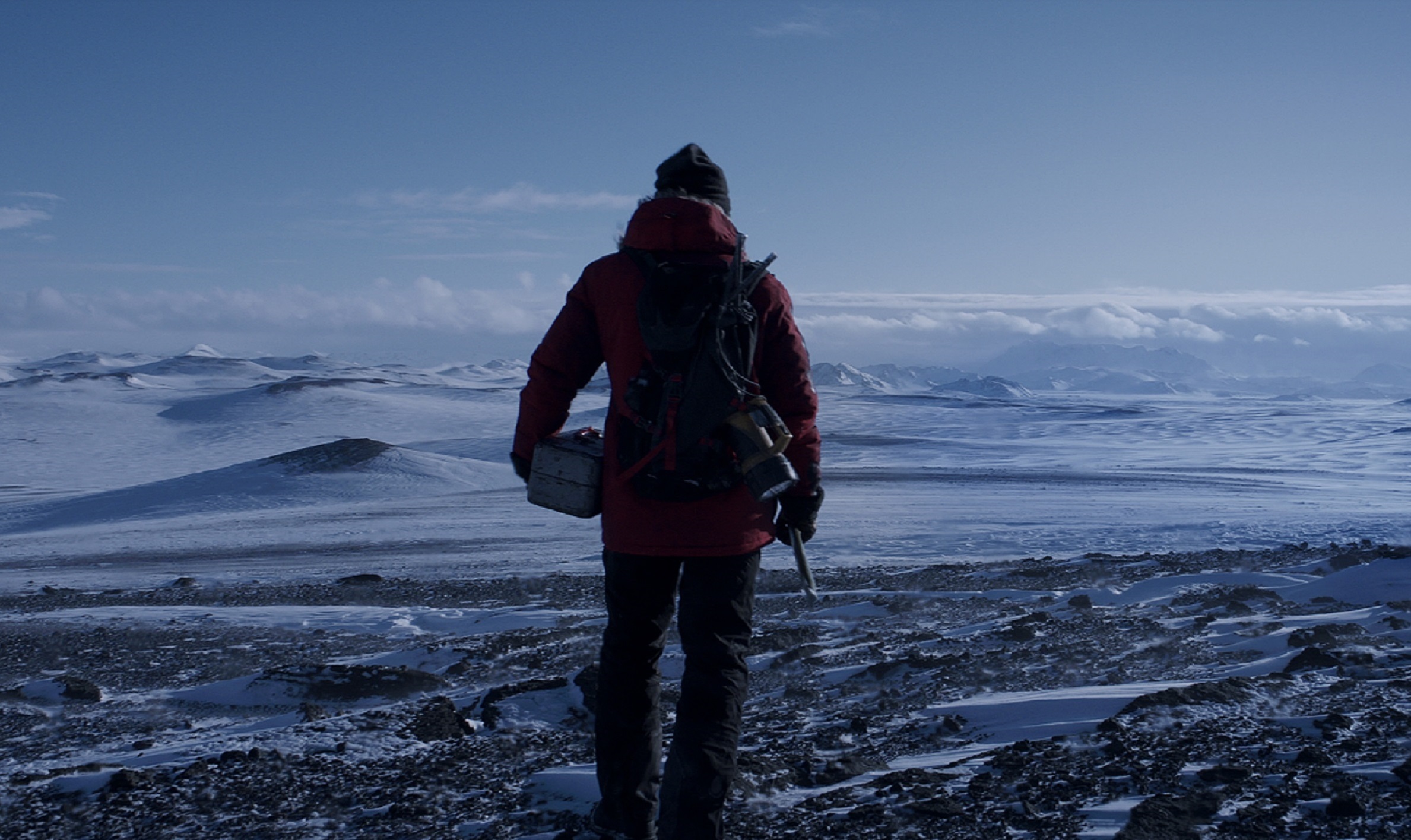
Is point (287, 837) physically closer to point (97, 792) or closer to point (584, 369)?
point (97, 792)

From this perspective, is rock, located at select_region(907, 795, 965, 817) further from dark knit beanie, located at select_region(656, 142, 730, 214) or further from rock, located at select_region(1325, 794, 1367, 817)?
dark knit beanie, located at select_region(656, 142, 730, 214)

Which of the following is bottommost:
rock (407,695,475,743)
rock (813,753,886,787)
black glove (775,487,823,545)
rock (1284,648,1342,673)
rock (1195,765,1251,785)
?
rock (407,695,475,743)

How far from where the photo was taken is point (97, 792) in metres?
3.16

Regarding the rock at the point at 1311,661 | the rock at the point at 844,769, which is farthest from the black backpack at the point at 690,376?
the rock at the point at 1311,661

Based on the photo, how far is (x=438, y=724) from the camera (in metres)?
3.83

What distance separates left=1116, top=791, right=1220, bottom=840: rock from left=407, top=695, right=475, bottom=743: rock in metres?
2.33

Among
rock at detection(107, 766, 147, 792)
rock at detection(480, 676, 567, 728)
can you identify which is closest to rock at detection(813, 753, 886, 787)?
rock at detection(480, 676, 567, 728)

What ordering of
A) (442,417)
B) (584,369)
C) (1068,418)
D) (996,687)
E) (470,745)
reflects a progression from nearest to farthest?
(584,369)
(470,745)
(996,687)
(442,417)
(1068,418)

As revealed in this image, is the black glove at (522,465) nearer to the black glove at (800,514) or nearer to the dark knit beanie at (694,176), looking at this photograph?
the black glove at (800,514)

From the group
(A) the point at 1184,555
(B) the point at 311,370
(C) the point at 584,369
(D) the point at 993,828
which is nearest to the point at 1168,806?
(D) the point at 993,828

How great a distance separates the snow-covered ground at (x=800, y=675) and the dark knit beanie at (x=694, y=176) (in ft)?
5.92

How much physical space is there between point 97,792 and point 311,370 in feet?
434

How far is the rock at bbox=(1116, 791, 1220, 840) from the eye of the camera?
2621mm

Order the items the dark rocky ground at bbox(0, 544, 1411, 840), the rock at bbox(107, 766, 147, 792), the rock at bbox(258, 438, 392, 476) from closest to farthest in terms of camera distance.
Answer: the dark rocky ground at bbox(0, 544, 1411, 840) → the rock at bbox(107, 766, 147, 792) → the rock at bbox(258, 438, 392, 476)
